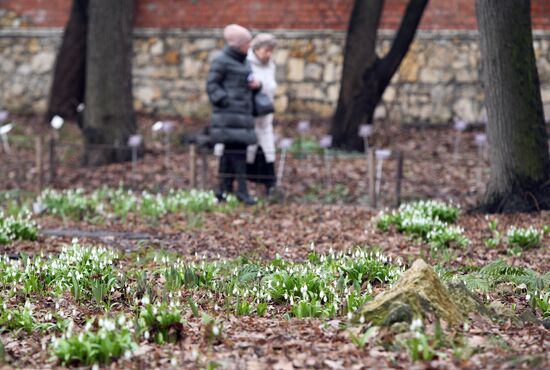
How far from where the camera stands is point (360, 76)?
1633cm

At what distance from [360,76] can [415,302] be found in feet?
34.5

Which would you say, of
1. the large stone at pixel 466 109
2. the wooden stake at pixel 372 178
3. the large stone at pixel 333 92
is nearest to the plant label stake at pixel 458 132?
the large stone at pixel 466 109

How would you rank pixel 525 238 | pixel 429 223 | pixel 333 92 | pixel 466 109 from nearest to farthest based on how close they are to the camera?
pixel 525 238
pixel 429 223
pixel 466 109
pixel 333 92

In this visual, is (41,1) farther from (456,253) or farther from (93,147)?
(456,253)

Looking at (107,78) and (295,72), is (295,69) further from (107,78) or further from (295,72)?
(107,78)

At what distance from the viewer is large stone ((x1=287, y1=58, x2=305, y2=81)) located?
1981 centimetres

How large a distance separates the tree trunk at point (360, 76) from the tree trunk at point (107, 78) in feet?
11.1

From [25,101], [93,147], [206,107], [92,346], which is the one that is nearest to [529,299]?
[92,346]

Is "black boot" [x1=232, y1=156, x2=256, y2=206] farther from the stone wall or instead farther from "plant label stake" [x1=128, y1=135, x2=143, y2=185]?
the stone wall

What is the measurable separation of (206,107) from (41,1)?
4.08 meters

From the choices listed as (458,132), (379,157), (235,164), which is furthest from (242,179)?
(458,132)

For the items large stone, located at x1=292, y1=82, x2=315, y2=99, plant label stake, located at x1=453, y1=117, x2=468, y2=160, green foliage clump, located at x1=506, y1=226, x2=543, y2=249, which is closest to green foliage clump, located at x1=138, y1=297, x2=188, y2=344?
green foliage clump, located at x1=506, y1=226, x2=543, y2=249

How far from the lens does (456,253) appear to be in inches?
370

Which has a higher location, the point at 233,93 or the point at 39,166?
the point at 233,93
